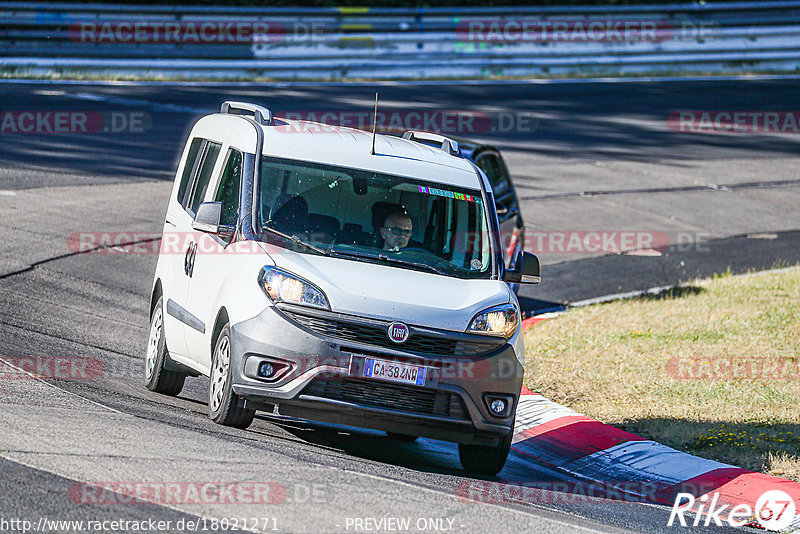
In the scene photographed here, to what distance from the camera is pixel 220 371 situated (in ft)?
26.0

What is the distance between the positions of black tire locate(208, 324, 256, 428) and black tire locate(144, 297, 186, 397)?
48.1 inches

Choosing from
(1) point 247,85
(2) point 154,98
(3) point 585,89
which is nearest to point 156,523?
(2) point 154,98

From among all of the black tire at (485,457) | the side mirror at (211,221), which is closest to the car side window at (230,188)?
the side mirror at (211,221)

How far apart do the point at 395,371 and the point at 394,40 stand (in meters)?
20.9

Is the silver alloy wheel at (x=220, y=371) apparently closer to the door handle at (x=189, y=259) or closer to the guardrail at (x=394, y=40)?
the door handle at (x=189, y=259)

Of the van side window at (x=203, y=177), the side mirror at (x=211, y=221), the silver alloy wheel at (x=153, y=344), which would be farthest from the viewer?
the silver alloy wheel at (x=153, y=344)

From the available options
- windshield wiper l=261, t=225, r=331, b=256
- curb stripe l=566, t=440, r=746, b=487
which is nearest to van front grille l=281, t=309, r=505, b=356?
windshield wiper l=261, t=225, r=331, b=256

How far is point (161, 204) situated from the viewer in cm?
1700

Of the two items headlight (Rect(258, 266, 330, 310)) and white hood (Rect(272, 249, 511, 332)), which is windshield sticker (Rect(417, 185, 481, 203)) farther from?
headlight (Rect(258, 266, 330, 310))

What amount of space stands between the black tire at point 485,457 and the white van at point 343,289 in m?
0.01

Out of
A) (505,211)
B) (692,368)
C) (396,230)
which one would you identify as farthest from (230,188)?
(505,211)

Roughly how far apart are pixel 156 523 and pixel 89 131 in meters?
15.7

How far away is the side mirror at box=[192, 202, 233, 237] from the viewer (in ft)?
26.7

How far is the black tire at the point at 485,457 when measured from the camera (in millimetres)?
8039
